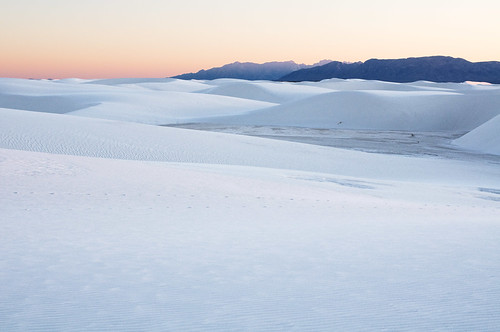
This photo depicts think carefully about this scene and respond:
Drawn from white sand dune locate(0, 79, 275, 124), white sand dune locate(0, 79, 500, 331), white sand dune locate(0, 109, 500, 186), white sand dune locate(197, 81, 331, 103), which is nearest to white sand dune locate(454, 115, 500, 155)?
white sand dune locate(0, 109, 500, 186)

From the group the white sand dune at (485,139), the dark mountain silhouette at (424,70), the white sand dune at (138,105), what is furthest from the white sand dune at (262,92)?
the dark mountain silhouette at (424,70)

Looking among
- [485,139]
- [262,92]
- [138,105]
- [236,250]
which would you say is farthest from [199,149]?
[262,92]

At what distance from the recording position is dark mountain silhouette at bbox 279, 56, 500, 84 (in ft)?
489

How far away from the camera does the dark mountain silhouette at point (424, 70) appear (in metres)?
149

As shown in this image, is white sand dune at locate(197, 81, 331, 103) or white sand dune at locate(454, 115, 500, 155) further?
white sand dune at locate(197, 81, 331, 103)

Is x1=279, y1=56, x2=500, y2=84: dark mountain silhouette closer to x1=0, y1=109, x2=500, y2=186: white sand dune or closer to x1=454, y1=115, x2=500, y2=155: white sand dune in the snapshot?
x1=454, y1=115, x2=500, y2=155: white sand dune

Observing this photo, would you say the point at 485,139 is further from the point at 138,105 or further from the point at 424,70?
the point at 424,70

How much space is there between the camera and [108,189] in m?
8.13

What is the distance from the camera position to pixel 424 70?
154250mm

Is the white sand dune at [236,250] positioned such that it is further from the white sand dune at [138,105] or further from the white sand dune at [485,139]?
the white sand dune at [138,105]

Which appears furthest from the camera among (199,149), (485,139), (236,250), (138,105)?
(138,105)

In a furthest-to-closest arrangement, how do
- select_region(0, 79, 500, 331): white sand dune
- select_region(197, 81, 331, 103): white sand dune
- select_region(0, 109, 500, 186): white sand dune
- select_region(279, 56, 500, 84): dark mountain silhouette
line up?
select_region(279, 56, 500, 84): dark mountain silhouette < select_region(197, 81, 331, 103): white sand dune < select_region(0, 109, 500, 186): white sand dune < select_region(0, 79, 500, 331): white sand dune

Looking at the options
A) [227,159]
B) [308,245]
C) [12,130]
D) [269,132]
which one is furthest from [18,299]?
[269,132]

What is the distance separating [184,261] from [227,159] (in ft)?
38.1
